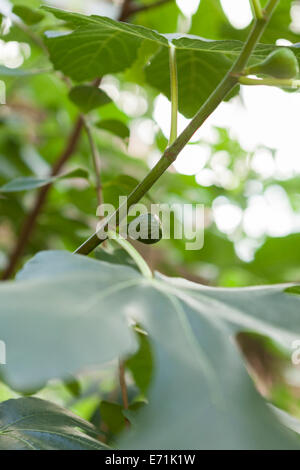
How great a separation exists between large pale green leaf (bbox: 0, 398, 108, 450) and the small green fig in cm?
34

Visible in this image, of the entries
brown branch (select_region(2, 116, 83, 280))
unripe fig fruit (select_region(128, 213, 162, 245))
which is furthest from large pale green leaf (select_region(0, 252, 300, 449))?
brown branch (select_region(2, 116, 83, 280))

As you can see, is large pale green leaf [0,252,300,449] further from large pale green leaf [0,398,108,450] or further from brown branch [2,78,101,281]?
brown branch [2,78,101,281]

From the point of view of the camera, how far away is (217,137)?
173 cm

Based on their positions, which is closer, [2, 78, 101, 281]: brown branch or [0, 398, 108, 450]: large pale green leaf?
[0, 398, 108, 450]: large pale green leaf

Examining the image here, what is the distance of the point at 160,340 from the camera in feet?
0.89

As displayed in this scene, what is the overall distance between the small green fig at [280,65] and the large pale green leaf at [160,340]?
0.18 m

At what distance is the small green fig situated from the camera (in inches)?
15.0

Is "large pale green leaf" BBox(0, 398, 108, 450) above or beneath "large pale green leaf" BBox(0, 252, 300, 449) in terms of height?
beneath

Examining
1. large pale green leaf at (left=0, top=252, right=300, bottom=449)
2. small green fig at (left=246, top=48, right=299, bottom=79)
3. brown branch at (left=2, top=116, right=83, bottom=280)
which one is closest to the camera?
large pale green leaf at (left=0, top=252, right=300, bottom=449)

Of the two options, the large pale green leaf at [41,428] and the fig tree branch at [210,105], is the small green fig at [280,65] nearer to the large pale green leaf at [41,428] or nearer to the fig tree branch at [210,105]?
the fig tree branch at [210,105]

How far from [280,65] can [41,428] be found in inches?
14.4
